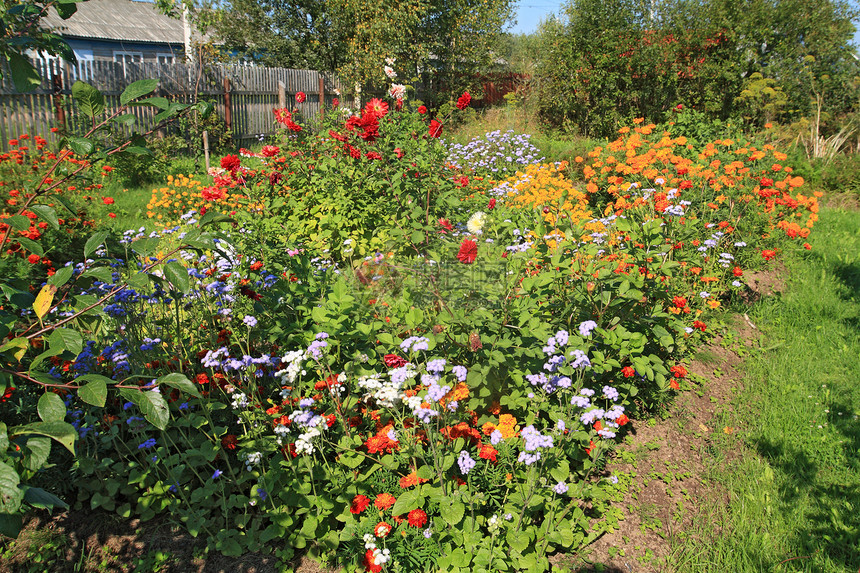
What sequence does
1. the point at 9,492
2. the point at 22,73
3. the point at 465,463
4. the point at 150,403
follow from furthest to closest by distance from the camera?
the point at 465,463 → the point at 22,73 → the point at 150,403 → the point at 9,492

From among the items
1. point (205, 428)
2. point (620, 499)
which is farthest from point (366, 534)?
point (620, 499)

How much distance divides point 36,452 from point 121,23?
30.2 meters

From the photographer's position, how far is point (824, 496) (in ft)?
8.16

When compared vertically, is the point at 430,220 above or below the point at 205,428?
above

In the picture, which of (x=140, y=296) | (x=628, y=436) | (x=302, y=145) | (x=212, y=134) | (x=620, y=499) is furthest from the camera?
(x=212, y=134)

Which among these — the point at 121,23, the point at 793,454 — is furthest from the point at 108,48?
the point at 793,454

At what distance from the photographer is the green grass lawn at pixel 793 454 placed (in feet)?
7.11

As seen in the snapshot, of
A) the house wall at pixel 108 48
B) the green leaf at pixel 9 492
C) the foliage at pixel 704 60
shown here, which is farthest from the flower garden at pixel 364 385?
the house wall at pixel 108 48

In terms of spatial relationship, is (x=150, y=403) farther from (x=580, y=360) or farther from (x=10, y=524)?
(x=580, y=360)

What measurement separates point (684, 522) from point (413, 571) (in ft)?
3.94

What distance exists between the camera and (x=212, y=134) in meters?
10.4

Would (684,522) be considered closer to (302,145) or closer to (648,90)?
(302,145)

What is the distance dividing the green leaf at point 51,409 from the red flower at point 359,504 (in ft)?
4.01

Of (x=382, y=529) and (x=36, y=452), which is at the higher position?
(x=36, y=452)
